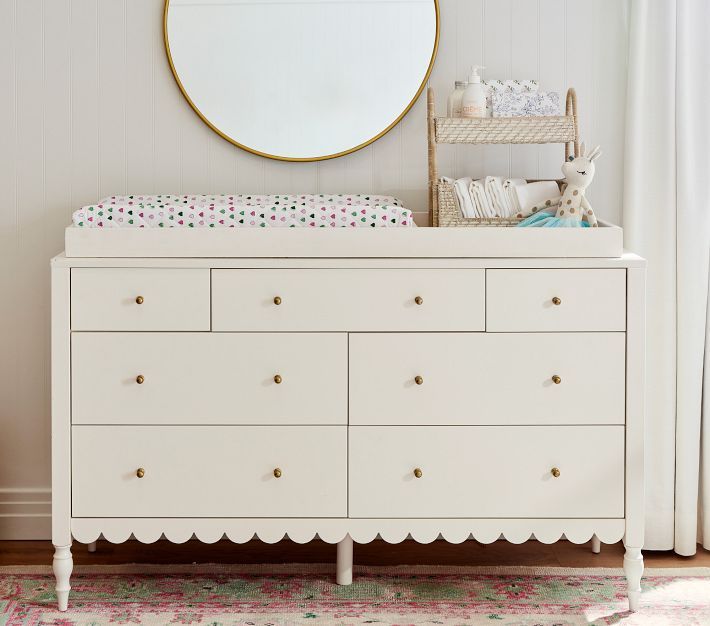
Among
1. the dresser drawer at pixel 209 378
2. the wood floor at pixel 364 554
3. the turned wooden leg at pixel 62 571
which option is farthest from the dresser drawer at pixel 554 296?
the turned wooden leg at pixel 62 571

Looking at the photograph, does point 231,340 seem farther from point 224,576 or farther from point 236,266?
point 224,576

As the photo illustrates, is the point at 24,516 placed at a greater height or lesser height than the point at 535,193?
lesser

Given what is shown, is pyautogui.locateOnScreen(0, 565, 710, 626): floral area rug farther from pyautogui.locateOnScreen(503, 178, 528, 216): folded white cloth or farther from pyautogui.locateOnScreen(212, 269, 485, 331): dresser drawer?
pyautogui.locateOnScreen(503, 178, 528, 216): folded white cloth

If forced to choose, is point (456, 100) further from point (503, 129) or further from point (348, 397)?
point (348, 397)

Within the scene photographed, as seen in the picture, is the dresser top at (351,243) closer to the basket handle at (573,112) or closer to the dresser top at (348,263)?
the dresser top at (348,263)

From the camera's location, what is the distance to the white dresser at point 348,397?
2232 mm

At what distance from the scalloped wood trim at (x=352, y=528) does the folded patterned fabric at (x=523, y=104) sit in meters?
1.13

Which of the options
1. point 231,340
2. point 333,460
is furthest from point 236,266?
point 333,460

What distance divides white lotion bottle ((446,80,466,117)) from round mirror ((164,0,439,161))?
7.5 inches

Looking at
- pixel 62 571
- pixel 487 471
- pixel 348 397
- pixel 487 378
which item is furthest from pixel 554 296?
pixel 62 571

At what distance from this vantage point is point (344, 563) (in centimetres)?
247

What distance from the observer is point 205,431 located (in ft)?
7.44

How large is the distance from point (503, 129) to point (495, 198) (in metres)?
0.19

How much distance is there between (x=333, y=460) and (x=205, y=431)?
0.33 m
